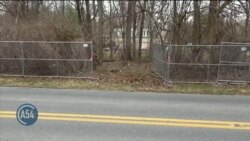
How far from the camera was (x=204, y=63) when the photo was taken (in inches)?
522

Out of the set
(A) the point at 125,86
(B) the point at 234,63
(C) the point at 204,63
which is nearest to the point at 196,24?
(C) the point at 204,63

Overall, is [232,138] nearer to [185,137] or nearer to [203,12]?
[185,137]

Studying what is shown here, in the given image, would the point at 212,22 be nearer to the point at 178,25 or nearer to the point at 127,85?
the point at 178,25

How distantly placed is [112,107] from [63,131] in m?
2.32

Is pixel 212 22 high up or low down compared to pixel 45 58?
up

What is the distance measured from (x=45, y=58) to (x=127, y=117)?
831cm

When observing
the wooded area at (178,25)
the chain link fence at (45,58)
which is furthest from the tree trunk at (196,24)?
the chain link fence at (45,58)

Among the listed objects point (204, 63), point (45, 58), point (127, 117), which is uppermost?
point (45, 58)

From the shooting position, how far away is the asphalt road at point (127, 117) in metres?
5.69

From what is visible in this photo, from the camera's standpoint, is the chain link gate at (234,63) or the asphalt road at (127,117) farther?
the chain link gate at (234,63)

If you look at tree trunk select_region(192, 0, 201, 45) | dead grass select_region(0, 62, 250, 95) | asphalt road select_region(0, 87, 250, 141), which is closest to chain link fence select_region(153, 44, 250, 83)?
dead grass select_region(0, 62, 250, 95)

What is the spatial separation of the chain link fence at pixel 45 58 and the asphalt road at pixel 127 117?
391 centimetres

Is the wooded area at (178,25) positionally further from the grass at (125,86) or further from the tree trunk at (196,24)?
the grass at (125,86)

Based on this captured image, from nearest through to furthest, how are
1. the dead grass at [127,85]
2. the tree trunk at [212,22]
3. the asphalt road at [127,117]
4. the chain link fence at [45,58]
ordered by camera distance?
1. the asphalt road at [127,117]
2. the dead grass at [127,85]
3. the chain link fence at [45,58]
4. the tree trunk at [212,22]
